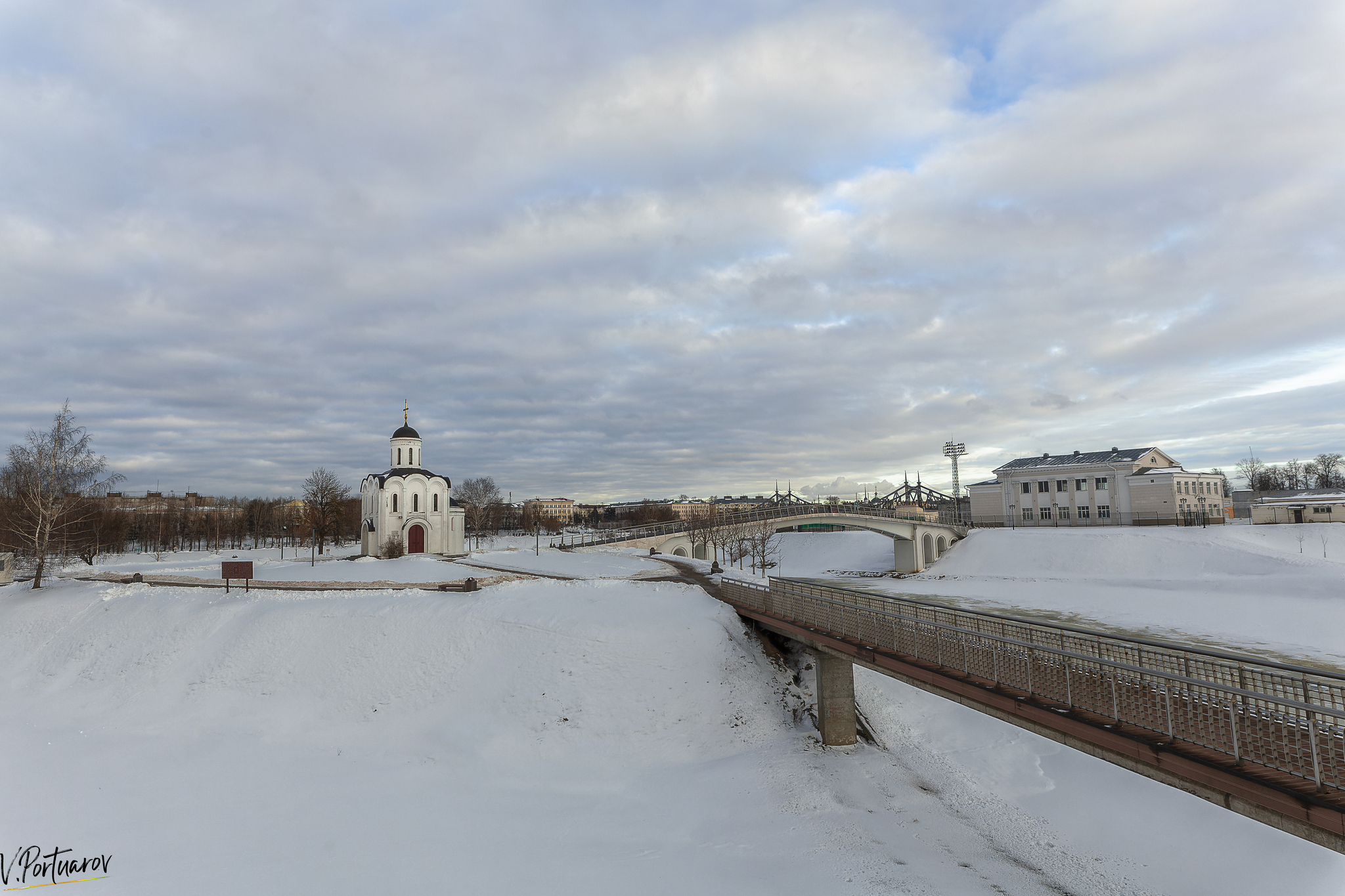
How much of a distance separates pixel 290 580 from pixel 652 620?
2434cm

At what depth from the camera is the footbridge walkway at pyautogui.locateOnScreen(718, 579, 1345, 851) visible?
28.3ft

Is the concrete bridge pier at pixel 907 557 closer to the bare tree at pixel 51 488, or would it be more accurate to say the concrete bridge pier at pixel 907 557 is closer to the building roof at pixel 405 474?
the building roof at pixel 405 474

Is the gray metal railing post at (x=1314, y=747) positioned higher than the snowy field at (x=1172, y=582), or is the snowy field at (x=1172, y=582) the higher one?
the gray metal railing post at (x=1314, y=747)

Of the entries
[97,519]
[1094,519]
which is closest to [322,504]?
[97,519]

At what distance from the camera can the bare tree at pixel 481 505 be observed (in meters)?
97.7

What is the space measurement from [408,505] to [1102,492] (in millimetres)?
74124

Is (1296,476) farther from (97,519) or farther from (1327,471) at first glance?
(97,519)

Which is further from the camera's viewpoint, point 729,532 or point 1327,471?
point 1327,471

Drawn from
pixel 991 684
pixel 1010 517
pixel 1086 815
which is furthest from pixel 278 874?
pixel 1010 517

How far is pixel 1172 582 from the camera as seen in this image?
44969mm

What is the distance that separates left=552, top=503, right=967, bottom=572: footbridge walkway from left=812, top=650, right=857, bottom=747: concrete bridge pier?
39.0 meters

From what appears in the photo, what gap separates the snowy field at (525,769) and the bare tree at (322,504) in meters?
33.6

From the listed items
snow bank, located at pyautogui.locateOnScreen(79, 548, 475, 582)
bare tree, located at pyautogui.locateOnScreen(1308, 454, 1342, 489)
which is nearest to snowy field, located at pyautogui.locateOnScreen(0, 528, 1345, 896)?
snow bank, located at pyautogui.locateOnScreen(79, 548, 475, 582)

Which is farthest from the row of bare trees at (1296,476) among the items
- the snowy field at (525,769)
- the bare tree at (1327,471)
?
the snowy field at (525,769)
